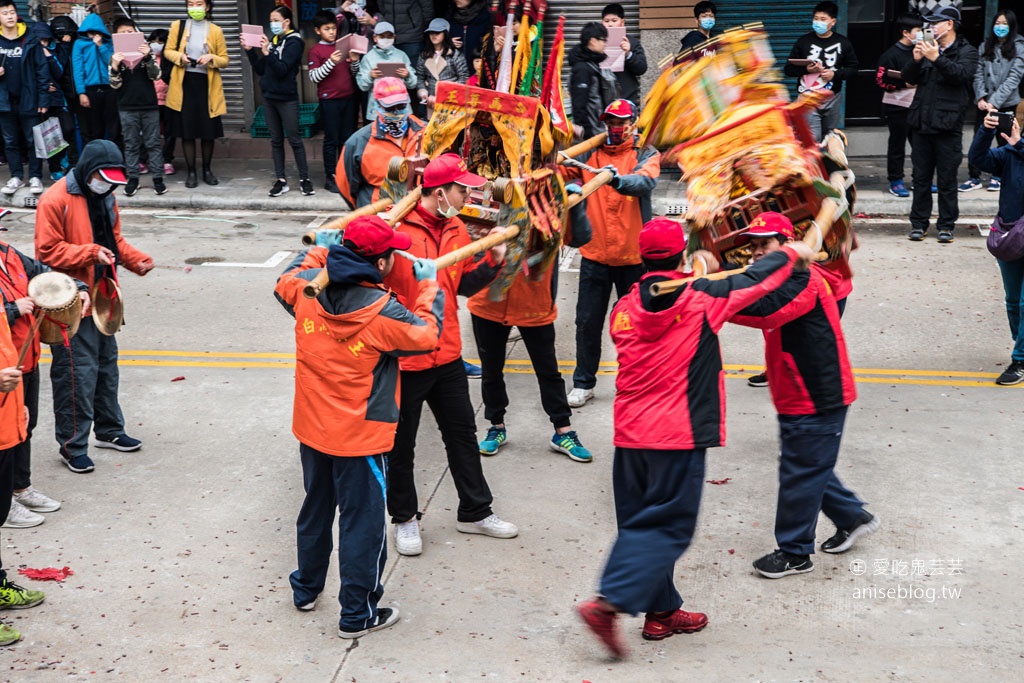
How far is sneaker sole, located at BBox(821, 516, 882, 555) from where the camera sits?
6.11 metres

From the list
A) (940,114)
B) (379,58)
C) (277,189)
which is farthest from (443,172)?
(277,189)

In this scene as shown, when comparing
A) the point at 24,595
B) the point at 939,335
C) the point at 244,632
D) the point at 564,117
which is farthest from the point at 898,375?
the point at 24,595

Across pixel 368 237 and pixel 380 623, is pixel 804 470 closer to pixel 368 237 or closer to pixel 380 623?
pixel 380 623

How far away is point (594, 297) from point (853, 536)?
2.54 m

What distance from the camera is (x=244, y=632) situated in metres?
5.48

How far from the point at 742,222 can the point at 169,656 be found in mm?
3328

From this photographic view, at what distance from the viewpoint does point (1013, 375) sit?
27.6 feet

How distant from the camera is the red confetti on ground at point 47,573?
5.96 metres

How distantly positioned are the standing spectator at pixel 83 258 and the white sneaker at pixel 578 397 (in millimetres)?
2899

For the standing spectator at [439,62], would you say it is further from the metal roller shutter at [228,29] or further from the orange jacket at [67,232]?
the orange jacket at [67,232]

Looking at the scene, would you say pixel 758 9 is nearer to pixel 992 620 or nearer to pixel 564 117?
pixel 564 117

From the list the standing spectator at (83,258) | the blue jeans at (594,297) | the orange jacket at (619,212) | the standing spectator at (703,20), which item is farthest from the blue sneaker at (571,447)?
the standing spectator at (703,20)

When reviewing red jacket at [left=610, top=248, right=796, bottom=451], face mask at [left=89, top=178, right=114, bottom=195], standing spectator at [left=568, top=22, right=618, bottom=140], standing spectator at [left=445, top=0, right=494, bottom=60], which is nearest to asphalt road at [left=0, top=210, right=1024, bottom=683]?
red jacket at [left=610, top=248, right=796, bottom=451]

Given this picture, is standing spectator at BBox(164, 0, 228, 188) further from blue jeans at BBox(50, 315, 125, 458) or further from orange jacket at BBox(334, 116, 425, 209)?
blue jeans at BBox(50, 315, 125, 458)
